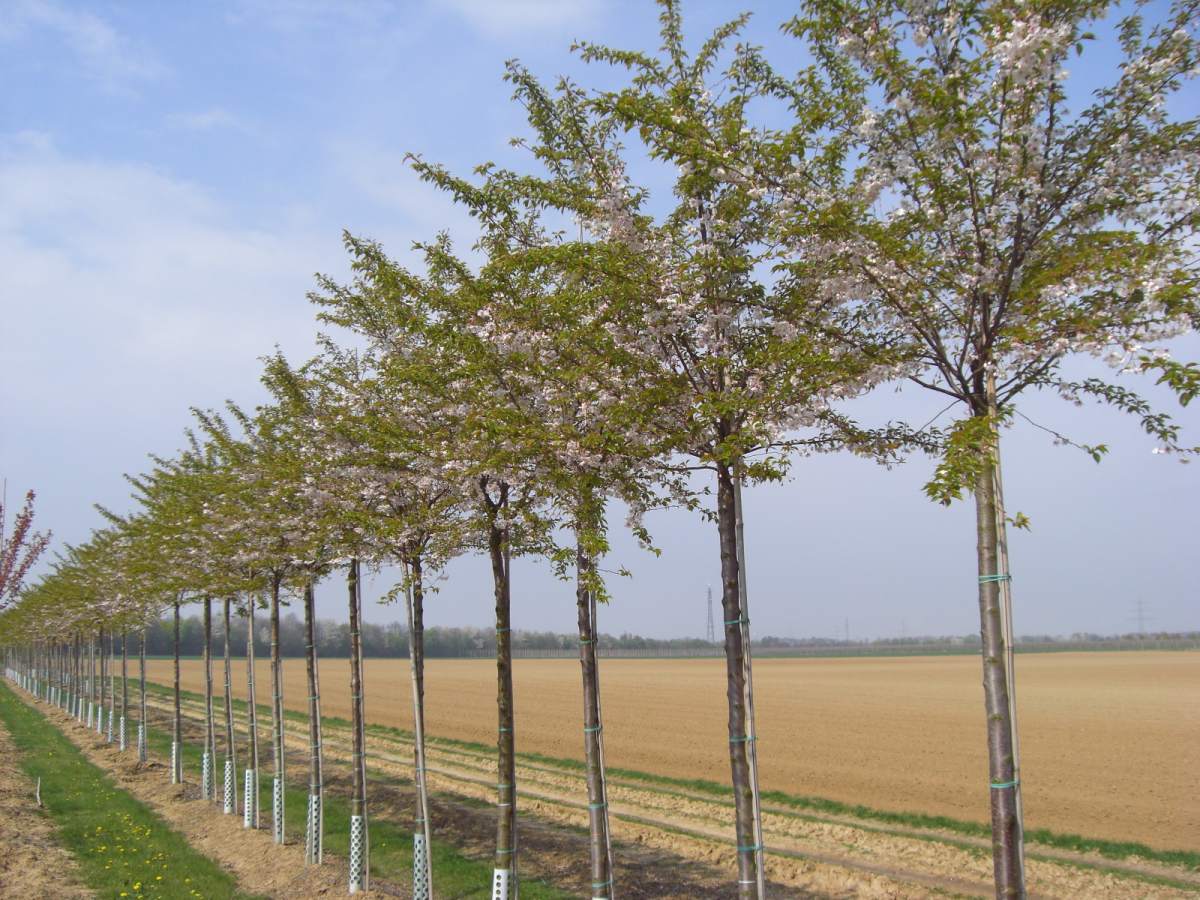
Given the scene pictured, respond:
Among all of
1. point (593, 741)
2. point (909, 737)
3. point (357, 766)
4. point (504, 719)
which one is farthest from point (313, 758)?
point (909, 737)

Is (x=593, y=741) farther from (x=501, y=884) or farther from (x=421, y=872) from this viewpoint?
(x=421, y=872)

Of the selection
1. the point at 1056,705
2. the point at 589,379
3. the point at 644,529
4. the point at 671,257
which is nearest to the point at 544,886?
the point at 644,529

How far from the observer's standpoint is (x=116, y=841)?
19109 millimetres

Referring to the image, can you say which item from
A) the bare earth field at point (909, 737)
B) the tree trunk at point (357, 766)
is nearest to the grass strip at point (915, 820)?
the bare earth field at point (909, 737)

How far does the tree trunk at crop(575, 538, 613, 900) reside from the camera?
10730 mm

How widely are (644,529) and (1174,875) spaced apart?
44.9ft

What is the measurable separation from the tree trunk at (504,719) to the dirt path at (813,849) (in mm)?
4737

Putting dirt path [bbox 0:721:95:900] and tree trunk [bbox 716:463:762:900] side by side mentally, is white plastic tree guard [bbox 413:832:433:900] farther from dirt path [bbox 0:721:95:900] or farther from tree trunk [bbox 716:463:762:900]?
tree trunk [bbox 716:463:762:900]

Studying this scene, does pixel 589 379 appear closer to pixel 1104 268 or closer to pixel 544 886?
pixel 1104 268

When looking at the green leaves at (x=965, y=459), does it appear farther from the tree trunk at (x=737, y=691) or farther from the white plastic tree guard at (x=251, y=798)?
the white plastic tree guard at (x=251, y=798)

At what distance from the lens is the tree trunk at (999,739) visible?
6.55 meters

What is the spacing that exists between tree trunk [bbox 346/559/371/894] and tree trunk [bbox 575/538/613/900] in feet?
18.2

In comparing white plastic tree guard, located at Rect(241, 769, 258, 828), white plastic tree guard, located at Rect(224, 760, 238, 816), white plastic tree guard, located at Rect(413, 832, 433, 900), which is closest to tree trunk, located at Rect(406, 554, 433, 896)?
white plastic tree guard, located at Rect(413, 832, 433, 900)

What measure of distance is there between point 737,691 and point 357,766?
387 inches
